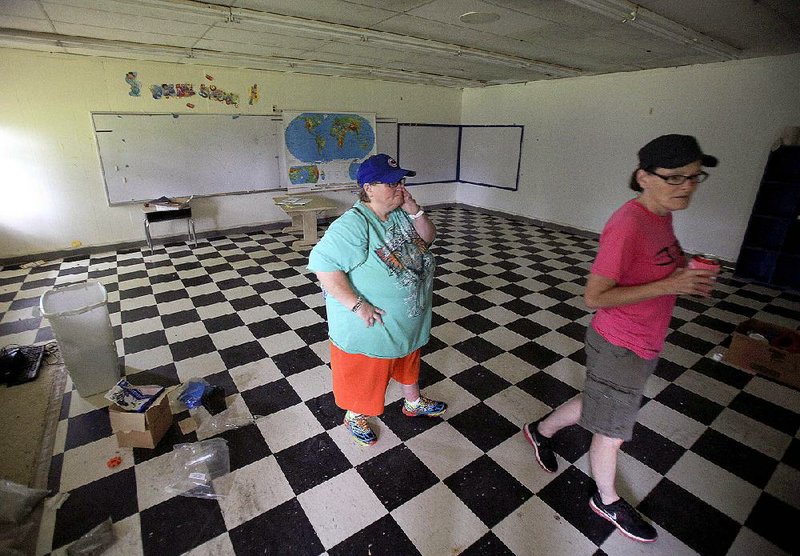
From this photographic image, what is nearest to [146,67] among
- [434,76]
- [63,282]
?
[63,282]

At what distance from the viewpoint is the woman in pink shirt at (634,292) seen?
1187 millimetres

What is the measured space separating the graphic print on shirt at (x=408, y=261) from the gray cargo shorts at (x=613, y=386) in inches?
27.0

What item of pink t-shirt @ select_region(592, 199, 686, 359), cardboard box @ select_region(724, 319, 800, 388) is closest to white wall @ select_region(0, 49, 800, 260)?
cardboard box @ select_region(724, 319, 800, 388)

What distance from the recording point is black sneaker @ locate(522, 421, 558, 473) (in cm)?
182

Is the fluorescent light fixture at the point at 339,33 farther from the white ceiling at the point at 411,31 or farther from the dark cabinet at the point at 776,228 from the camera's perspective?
the dark cabinet at the point at 776,228

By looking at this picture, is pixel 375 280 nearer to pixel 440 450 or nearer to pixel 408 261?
pixel 408 261

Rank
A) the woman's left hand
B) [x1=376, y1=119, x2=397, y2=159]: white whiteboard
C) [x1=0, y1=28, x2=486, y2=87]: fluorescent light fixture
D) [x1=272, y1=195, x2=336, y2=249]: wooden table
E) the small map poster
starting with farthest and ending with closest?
[x1=376, y1=119, x2=397, y2=159]: white whiteboard < the small map poster < [x1=272, y1=195, x2=336, y2=249]: wooden table < [x1=0, y1=28, x2=486, y2=87]: fluorescent light fixture < the woman's left hand

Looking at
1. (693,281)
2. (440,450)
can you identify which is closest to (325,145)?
(440,450)

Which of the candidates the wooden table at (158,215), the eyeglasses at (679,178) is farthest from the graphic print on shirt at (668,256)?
the wooden table at (158,215)

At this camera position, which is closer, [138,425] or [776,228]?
[138,425]

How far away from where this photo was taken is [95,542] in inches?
58.2

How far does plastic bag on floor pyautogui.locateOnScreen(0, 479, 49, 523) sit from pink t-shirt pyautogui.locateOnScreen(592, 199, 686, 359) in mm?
2344

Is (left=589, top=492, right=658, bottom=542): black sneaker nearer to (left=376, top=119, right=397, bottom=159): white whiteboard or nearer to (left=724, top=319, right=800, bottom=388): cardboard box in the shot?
(left=724, top=319, right=800, bottom=388): cardboard box

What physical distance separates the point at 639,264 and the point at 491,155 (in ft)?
21.0
